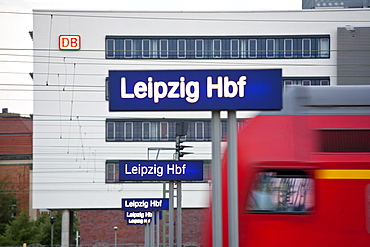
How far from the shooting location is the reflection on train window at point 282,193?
1293 centimetres

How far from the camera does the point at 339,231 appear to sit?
1270 centimetres

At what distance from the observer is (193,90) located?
9.98m

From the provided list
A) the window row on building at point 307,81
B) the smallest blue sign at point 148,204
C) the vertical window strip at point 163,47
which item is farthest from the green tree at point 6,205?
the smallest blue sign at point 148,204

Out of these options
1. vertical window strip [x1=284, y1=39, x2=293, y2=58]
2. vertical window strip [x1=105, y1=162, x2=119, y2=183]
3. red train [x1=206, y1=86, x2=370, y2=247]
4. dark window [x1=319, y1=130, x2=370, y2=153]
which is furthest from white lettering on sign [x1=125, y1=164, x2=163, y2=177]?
vertical window strip [x1=284, y1=39, x2=293, y2=58]

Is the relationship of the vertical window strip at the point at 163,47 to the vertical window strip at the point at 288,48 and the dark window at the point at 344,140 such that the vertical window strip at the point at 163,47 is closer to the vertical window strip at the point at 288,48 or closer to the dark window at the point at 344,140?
the vertical window strip at the point at 288,48

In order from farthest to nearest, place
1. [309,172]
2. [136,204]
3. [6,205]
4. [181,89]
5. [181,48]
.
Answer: [6,205], [181,48], [136,204], [309,172], [181,89]

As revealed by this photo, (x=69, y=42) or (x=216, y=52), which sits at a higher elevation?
(x=69, y=42)

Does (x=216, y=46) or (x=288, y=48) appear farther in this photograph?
(x=288, y=48)

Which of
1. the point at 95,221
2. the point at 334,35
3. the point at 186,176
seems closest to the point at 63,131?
the point at 95,221

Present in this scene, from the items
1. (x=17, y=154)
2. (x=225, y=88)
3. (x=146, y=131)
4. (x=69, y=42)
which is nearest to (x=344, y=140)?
(x=225, y=88)

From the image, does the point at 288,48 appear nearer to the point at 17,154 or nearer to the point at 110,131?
the point at 110,131

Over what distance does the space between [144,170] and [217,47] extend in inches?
1543

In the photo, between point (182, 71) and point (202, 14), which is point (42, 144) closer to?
point (202, 14)

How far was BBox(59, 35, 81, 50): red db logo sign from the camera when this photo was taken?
56344 millimetres
